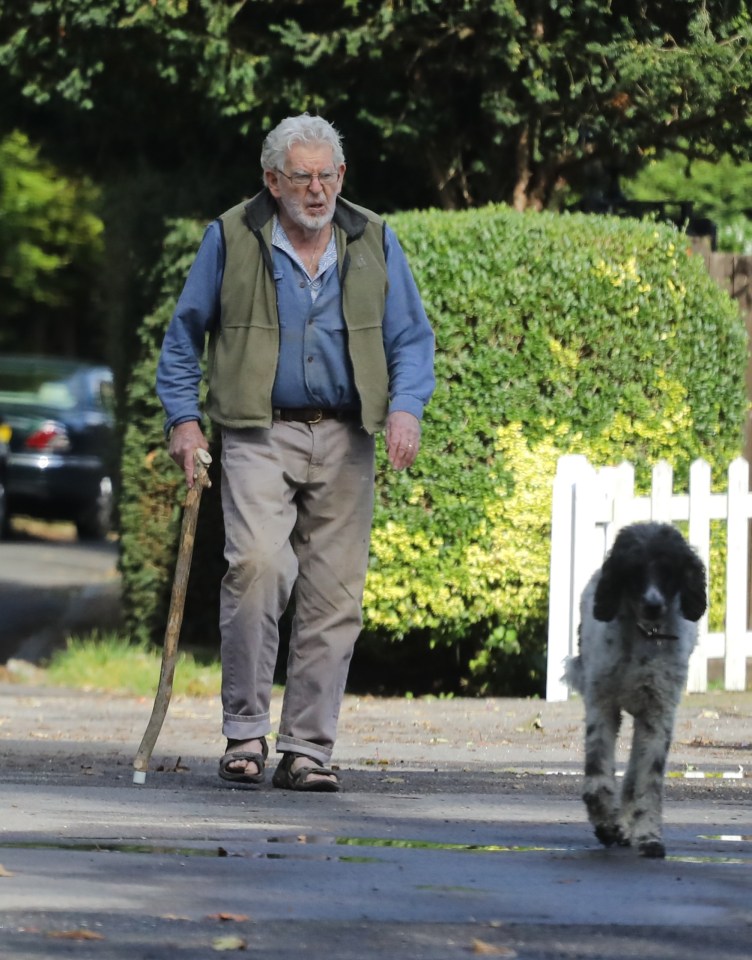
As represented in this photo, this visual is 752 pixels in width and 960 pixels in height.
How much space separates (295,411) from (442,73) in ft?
15.5

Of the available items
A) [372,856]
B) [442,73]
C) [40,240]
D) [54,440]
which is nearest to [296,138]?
A: [372,856]

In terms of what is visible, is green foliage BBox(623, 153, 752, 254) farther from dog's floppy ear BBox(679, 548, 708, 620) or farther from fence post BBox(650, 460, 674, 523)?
dog's floppy ear BBox(679, 548, 708, 620)

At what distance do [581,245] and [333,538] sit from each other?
349 cm

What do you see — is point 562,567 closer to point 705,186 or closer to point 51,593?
point 705,186

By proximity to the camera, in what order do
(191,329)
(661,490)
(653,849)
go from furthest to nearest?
(661,490) < (191,329) < (653,849)

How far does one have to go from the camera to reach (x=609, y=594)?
511 centimetres

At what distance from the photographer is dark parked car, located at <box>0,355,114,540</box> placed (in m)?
20.7

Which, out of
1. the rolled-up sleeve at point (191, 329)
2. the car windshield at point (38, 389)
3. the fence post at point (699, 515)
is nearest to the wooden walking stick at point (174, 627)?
the rolled-up sleeve at point (191, 329)

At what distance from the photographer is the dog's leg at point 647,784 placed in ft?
16.0

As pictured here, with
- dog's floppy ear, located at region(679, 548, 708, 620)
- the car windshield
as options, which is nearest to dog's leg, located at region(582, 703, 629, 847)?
Result: dog's floppy ear, located at region(679, 548, 708, 620)

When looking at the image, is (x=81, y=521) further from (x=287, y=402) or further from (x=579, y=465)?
(x=287, y=402)

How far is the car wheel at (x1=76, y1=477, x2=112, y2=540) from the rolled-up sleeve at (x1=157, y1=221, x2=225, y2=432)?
15.2 metres

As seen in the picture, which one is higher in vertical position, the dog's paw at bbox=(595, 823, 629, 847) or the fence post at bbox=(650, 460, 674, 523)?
the fence post at bbox=(650, 460, 674, 523)

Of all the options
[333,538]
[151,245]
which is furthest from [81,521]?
[333,538]
